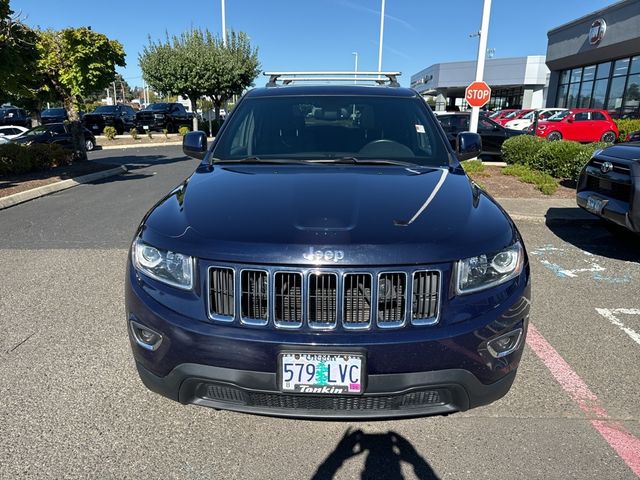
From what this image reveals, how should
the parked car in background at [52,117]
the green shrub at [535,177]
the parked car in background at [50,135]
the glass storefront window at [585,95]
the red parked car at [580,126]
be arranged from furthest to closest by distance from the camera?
the glass storefront window at [585,95], the parked car in background at [52,117], the red parked car at [580,126], the parked car in background at [50,135], the green shrub at [535,177]

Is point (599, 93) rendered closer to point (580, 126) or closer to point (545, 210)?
point (580, 126)

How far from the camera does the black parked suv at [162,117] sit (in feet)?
90.5

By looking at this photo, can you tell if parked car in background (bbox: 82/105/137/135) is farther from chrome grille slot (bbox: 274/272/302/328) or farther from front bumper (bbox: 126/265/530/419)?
chrome grille slot (bbox: 274/272/302/328)

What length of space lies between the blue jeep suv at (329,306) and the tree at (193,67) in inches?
1025

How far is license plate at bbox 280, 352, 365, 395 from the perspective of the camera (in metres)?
1.98

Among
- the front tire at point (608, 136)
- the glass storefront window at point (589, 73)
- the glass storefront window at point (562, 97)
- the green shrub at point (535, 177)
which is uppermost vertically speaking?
the glass storefront window at point (589, 73)

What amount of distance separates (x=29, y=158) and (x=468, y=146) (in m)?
12.3

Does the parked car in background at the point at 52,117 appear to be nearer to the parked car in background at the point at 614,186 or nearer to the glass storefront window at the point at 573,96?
the parked car in background at the point at 614,186

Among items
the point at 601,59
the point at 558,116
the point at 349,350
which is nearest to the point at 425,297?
the point at 349,350

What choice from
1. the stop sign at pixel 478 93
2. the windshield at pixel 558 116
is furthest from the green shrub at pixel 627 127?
the stop sign at pixel 478 93

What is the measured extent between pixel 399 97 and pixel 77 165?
495 inches

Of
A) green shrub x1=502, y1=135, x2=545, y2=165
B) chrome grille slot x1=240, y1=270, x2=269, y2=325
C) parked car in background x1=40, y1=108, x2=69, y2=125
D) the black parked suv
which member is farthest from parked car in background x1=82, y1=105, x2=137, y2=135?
chrome grille slot x1=240, y1=270, x2=269, y2=325

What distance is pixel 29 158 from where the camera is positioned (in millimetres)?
12406

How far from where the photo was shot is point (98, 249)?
228 inches
